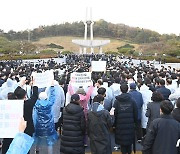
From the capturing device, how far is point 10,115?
377cm

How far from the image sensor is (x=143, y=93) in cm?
725

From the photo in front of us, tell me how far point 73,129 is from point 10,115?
1.71 metres

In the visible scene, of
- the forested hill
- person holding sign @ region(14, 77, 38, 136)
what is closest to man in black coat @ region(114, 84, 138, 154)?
person holding sign @ region(14, 77, 38, 136)

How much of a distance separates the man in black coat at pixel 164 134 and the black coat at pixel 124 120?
5.31ft

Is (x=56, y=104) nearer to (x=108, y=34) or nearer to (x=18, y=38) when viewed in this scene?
(x=18, y=38)

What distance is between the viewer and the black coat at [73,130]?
527cm

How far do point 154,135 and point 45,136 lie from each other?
2.31 m

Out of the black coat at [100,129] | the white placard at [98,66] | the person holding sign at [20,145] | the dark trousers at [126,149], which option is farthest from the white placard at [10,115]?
the white placard at [98,66]

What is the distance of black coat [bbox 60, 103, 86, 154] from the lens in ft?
17.3

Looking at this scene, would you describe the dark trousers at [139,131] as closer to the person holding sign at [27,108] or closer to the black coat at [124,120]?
the black coat at [124,120]

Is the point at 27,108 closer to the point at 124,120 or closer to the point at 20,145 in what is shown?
the point at 124,120

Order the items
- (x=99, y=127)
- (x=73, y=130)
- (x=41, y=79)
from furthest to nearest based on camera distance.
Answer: (x=41, y=79)
(x=73, y=130)
(x=99, y=127)

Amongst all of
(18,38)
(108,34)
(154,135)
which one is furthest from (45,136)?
(108,34)

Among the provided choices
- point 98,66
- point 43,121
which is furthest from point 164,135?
point 98,66
